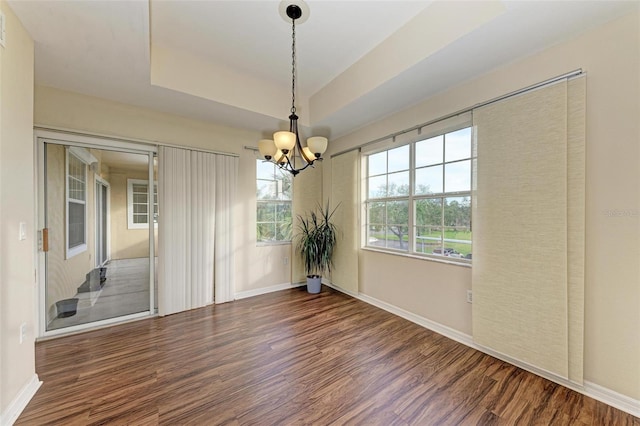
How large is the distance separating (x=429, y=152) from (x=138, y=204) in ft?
12.2

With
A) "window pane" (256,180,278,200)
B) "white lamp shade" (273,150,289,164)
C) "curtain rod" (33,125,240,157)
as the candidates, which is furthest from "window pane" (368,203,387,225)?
"curtain rod" (33,125,240,157)

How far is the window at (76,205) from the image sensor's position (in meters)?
2.72

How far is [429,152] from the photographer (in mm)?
2920

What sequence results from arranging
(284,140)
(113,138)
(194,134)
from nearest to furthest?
(284,140)
(113,138)
(194,134)

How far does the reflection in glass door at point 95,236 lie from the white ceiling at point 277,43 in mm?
782

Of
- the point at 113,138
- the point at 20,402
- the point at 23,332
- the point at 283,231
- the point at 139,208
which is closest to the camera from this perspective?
the point at 20,402

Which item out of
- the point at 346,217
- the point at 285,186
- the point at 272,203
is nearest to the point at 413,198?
the point at 346,217

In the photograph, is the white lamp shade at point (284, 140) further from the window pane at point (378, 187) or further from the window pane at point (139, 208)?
the window pane at point (139, 208)

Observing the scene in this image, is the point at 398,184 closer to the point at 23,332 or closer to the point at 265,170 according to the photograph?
the point at 265,170

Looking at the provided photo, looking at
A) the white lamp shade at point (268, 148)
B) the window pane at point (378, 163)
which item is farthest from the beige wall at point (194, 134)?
the window pane at point (378, 163)

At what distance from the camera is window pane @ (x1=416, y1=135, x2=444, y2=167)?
2.81 meters

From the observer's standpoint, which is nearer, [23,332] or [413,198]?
[23,332]

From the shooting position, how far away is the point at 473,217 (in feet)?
7.81

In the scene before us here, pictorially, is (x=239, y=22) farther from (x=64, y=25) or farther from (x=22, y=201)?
(x=22, y=201)
